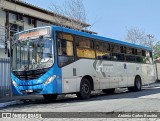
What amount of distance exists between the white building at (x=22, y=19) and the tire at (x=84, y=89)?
1113 centimetres

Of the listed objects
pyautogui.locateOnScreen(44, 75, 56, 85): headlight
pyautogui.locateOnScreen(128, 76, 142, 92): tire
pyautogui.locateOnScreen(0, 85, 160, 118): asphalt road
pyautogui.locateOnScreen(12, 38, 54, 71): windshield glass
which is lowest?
pyautogui.locateOnScreen(0, 85, 160, 118): asphalt road

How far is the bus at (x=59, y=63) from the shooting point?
39.2 feet

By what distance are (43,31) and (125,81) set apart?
309 inches

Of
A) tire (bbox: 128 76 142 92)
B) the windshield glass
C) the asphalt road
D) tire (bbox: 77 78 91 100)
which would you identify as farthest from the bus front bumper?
tire (bbox: 128 76 142 92)

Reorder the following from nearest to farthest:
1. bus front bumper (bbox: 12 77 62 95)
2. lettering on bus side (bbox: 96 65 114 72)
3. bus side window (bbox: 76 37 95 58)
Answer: bus front bumper (bbox: 12 77 62 95) → bus side window (bbox: 76 37 95 58) → lettering on bus side (bbox: 96 65 114 72)

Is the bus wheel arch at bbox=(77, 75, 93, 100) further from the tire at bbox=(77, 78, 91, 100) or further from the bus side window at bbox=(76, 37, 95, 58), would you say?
the bus side window at bbox=(76, 37, 95, 58)

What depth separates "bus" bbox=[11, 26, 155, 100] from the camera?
11938 millimetres

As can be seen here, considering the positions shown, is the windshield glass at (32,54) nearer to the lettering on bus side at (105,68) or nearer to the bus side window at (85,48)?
the bus side window at (85,48)

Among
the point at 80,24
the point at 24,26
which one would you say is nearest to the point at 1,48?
the point at 24,26

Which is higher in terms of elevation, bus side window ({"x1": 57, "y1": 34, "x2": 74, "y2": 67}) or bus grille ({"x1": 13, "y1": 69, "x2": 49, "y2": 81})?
bus side window ({"x1": 57, "y1": 34, "x2": 74, "y2": 67})

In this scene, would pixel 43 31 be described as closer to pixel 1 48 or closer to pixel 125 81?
pixel 125 81

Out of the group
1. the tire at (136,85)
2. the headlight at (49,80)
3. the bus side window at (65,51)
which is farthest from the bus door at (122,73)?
the headlight at (49,80)

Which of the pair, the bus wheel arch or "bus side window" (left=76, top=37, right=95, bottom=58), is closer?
the bus wheel arch

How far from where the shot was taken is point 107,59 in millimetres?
16094
